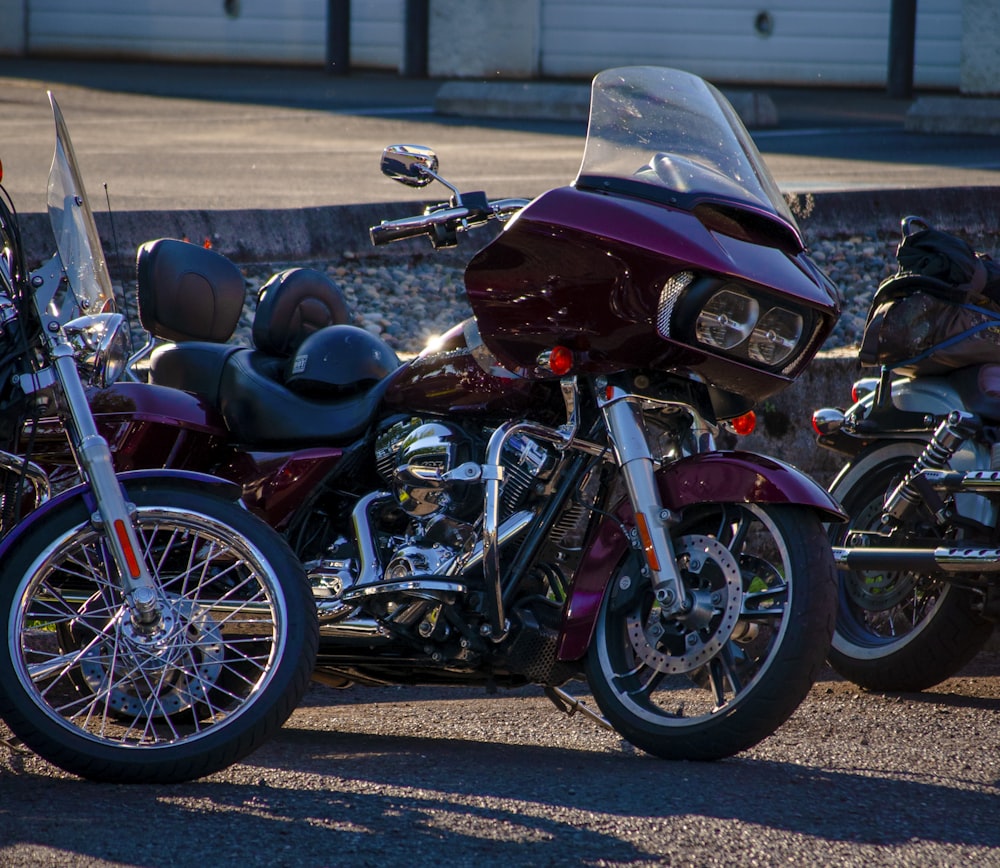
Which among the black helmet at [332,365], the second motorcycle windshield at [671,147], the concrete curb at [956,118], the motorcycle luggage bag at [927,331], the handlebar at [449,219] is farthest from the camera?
the concrete curb at [956,118]

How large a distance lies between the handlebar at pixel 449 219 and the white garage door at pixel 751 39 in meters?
17.5

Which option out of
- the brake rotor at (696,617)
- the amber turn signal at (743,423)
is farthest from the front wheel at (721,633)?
the amber turn signal at (743,423)

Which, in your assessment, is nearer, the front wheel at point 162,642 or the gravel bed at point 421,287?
the front wheel at point 162,642

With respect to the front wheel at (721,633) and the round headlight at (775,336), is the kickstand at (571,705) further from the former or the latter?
the round headlight at (775,336)

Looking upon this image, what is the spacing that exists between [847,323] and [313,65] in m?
16.0

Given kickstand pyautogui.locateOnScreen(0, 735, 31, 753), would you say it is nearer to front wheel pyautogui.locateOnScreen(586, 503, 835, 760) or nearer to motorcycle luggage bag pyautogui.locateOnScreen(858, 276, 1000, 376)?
front wheel pyautogui.locateOnScreen(586, 503, 835, 760)

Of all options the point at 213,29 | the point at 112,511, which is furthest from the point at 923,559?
the point at 213,29

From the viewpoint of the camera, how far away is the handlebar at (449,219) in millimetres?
4008

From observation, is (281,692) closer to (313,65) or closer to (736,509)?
(736,509)

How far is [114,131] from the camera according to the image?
49.0 feet

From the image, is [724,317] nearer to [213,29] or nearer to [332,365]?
[332,365]

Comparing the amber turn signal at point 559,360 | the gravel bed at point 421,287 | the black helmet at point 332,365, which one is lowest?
the gravel bed at point 421,287

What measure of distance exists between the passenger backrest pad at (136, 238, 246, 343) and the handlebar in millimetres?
632

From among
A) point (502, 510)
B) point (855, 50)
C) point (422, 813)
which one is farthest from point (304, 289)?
point (855, 50)
